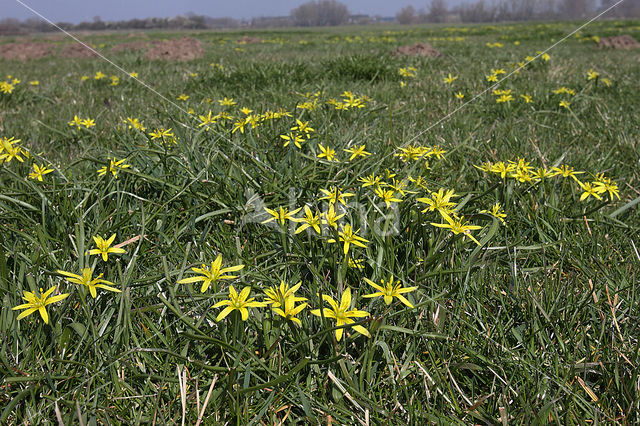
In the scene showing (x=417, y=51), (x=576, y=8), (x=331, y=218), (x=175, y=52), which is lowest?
(x=331, y=218)

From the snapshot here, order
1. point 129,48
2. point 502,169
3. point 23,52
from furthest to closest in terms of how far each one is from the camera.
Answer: point 23,52
point 129,48
point 502,169

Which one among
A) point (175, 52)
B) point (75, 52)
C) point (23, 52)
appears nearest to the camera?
point (175, 52)

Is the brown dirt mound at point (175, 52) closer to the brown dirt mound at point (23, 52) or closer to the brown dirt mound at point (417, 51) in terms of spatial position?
the brown dirt mound at point (417, 51)

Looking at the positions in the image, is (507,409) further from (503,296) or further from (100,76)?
(100,76)

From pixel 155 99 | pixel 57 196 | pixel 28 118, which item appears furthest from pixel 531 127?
pixel 28 118

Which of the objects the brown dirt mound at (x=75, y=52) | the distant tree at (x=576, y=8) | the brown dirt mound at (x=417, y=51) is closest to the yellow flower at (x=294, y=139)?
the distant tree at (x=576, y=8)

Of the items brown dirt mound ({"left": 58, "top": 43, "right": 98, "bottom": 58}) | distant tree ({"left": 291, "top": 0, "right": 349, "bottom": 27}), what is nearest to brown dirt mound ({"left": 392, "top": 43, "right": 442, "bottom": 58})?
distant tree ({"left": 291, "top": 0, "right": 349, "bottom": 27})

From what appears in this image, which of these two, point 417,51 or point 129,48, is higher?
point 129,48

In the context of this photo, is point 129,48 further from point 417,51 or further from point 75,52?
point 417,51

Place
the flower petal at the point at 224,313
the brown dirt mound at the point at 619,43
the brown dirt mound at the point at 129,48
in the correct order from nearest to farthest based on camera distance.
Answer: the flower petal at the point at 224,313, the brown dirt mound at the point at 129,48, the brown dirt mound at the point at 619,43

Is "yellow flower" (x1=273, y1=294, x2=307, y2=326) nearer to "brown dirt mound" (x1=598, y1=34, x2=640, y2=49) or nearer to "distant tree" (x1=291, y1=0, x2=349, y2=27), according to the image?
"distant tree" (x1=291, y1=0, x2=349, y2=27)

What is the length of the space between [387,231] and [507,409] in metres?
0.74

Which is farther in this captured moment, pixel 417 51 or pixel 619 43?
pixel 619 43

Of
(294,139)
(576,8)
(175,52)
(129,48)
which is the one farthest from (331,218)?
(129,48)
